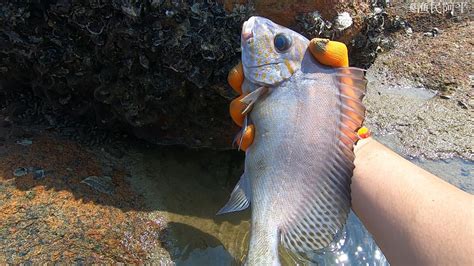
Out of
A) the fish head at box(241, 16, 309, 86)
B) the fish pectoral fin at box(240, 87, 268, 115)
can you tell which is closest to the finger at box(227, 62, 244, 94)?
the fish head at box(241, 16, 309, 86)

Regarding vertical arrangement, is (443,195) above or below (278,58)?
below

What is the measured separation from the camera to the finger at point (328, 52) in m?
2.49

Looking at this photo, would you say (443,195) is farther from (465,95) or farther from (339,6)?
(465,95)

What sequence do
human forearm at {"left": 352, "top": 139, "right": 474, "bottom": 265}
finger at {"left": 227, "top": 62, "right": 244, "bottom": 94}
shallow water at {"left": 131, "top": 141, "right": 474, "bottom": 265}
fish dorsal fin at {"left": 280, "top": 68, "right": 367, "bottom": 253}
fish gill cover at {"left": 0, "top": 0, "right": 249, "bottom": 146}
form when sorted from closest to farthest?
1. human forearm at {"left": 352, "top": 139, "right": 474, "bottom": 265}
2. fish dorsal fin at {"left": 280, "top": 68, "right": 367, "bottom": 253}
3. finger at {"left": 227, "top": 62, "right": 244, "bottom": 94}
4. fish gill cover at {"left": 0, "top": 0, "right": 249, "bottom": 146}
5. shallow water at {"left": 131, "top": 141, "right": 474, "bottom": 265}

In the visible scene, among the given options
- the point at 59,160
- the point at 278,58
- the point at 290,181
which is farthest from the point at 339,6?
the point at 59,160

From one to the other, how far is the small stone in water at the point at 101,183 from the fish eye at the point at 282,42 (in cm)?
196

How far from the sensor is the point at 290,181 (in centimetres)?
243

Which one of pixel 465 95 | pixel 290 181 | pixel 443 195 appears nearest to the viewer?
pixel 443 195

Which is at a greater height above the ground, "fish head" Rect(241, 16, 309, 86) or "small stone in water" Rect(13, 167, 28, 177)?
"fish head" Rect(241, 16, 309, 86)

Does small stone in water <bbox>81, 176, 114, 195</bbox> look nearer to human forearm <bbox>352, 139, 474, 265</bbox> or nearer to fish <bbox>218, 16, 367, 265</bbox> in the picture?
fish <bbox>218, 16, 367, 265</bbox>

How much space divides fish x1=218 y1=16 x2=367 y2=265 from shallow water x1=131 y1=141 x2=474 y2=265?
1193 mm

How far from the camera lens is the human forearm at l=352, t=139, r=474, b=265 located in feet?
6.43

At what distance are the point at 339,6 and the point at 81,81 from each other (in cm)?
219

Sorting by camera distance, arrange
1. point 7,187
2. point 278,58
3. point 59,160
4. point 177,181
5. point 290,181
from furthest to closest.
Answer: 1. point 177,181
2. point 59,160
3. point 7,187
4. point 278,58
5. point 290,181
